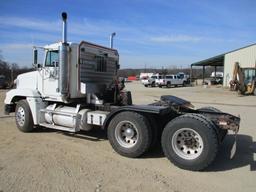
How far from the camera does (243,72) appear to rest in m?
31.3

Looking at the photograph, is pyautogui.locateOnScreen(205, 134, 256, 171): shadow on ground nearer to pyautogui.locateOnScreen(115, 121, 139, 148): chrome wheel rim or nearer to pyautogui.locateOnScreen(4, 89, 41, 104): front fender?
pyautogui.locateOnScreen(115, 121, 139, 148): chrome wheel rim

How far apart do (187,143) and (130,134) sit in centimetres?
132

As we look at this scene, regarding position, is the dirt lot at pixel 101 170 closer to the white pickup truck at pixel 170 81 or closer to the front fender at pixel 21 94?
the front fender at pixel 21 94

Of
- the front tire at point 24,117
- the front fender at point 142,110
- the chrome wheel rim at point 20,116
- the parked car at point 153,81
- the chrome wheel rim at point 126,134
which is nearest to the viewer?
the front fender at point 142,110

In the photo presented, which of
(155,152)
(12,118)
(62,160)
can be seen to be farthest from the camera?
(12,118)

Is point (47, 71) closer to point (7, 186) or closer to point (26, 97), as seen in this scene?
point (26, 97)

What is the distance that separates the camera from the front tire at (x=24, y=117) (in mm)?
8586

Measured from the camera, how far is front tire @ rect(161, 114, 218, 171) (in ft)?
17.9

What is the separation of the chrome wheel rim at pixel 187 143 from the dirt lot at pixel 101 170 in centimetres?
35

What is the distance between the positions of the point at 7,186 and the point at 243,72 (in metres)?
30.5

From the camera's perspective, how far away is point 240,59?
37.0 m

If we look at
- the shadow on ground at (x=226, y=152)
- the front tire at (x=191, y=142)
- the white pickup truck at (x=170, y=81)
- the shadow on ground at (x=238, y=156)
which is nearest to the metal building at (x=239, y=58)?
the white pickup truck at (x=170, y=81)

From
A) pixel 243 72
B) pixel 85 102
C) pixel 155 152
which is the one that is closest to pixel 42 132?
pixel 85 102

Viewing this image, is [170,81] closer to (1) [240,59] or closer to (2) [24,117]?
(1) [240,59]
